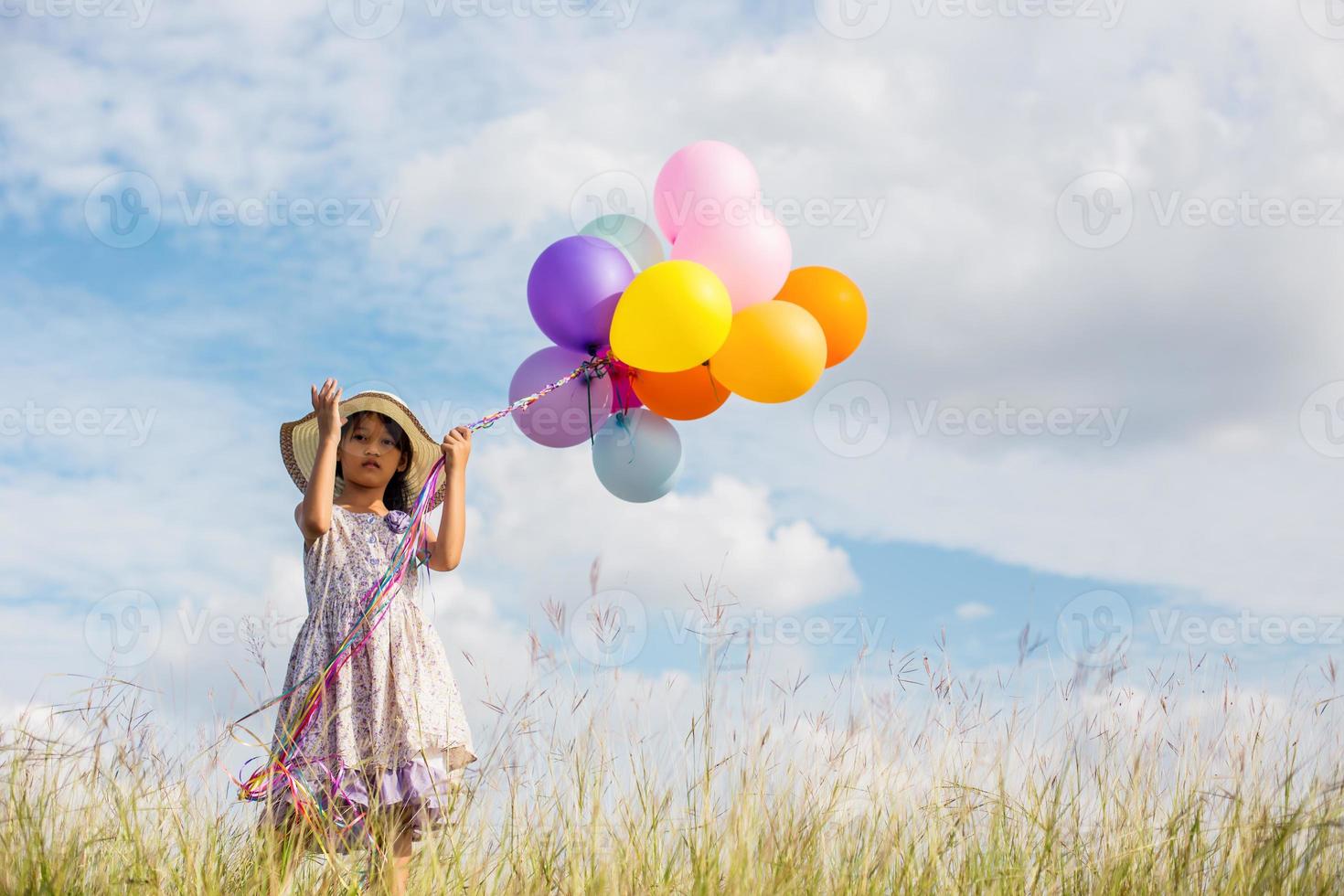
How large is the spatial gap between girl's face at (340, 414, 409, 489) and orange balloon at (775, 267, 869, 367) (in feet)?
5.76

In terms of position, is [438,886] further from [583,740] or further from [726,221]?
[726,221]

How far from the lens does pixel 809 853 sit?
3260 mm

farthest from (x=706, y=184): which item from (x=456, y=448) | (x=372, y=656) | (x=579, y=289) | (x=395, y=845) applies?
(x=395, y=845)

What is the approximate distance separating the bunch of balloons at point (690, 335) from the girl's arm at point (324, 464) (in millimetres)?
886

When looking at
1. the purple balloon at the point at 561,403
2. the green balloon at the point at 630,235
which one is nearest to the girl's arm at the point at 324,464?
the purple balloon at the point at 561,403

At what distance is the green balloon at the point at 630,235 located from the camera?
4.77 m

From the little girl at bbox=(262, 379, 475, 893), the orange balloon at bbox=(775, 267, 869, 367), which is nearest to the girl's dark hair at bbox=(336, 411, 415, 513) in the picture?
the little girl at bbox=(262, 379, 475, 893)

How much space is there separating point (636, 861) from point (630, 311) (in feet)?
6.38

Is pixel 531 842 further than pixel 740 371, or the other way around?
pixel 740 371

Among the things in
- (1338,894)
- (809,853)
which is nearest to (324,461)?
(809,853)

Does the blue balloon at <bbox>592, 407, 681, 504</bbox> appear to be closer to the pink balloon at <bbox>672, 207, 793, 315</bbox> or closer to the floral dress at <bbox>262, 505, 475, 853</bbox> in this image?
the pink balloon at <bbox>672, 207, 793, 315</bbox>

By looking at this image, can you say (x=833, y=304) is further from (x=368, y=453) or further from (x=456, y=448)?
(x=368, y=453)

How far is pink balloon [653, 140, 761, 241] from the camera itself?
4.57 meters

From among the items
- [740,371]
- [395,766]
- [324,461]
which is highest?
[740,371]
